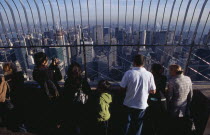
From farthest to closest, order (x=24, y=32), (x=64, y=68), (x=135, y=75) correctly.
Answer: (x=64, y=68), (x=24, y=32), (x=135, y=75)

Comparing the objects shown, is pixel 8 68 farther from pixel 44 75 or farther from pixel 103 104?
pixel 103 104

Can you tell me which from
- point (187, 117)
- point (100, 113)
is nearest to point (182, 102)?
point (187, 117)

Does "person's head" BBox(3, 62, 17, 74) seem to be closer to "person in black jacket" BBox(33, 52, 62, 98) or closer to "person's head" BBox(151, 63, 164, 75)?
"person in black jacket" BBox(33, 52, 62, 98)

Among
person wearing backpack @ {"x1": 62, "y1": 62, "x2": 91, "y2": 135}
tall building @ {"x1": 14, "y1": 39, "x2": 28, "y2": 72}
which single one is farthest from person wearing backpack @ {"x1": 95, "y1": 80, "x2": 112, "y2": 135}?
tall building @ {"x1": 14, "y1": 39, "x2": 28, "y2": 72}

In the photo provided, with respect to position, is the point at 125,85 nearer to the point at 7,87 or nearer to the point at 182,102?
the point at 182,102

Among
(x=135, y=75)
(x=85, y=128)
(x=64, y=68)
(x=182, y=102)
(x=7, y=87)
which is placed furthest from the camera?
(x=64, y=68)

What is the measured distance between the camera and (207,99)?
2.68m

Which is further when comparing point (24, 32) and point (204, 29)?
point (24, 32)

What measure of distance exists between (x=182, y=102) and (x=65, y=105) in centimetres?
243

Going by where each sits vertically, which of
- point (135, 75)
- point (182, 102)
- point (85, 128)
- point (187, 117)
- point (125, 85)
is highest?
point (135, 75)

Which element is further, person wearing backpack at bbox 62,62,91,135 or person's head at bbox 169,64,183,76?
person wearing backpack at bbox 62,62,91,135

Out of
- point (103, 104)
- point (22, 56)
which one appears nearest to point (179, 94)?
point (103, 104)

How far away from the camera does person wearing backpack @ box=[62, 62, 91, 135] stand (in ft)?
8.60

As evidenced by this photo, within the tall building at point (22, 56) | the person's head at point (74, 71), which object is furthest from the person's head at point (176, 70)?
the tall building at point (22, 56)
